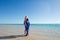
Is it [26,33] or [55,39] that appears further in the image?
[26,33]

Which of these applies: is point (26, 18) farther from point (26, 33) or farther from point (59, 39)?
point (59, 39)

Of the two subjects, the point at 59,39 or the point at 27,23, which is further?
the point at 27,23

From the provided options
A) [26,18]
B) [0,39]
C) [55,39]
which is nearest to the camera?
[0,39]

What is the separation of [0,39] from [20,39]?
52.4 inches

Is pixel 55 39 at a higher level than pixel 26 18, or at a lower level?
lower

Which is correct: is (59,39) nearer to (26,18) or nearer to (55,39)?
(55,39)

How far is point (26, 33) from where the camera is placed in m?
11.9

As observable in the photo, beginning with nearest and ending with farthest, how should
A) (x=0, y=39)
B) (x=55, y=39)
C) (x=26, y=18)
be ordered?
(x=0, y=39) < (x=55, y=39) < (x=26, y=18)

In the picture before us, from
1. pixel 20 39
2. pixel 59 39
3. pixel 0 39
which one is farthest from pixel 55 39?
pixel 0 39

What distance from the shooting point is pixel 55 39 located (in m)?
10.3

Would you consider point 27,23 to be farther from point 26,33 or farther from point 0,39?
point 0,39

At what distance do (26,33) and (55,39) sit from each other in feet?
8.77

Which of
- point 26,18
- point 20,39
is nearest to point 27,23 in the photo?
point 26,18

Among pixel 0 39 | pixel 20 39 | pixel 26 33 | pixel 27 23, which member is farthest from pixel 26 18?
pixel 0 39
